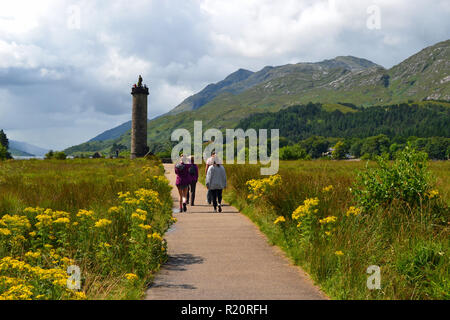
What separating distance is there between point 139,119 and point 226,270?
5965 cm

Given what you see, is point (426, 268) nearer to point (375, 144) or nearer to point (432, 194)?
point (432, 194)

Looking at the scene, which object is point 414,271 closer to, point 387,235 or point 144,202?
point 387,235

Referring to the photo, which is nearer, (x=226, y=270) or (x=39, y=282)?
(x=39, y=282)

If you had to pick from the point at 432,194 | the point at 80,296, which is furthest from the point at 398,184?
the point at 80,296

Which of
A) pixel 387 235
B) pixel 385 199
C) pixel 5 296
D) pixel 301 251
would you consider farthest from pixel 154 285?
pixel 385 199

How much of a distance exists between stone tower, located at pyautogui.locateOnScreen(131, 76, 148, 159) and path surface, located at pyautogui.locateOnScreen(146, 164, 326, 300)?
5520cm

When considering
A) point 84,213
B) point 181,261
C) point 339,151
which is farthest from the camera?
point 339,151

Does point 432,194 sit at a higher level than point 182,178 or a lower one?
lower

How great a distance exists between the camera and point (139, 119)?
208ft

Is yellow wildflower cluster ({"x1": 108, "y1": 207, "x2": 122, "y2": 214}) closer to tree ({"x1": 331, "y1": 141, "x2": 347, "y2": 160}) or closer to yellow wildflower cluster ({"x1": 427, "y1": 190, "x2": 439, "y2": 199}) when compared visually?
yellow wildflower cluster ({"x1": 427, "y1": 190, "x2": 439, "y2": 199})

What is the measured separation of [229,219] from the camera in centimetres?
1088

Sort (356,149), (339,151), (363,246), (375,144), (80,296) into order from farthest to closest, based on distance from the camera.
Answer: (356,149), (375,144), (339,151), (363,246), (80,296)

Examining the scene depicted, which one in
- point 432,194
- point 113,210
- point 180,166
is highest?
point 180,166

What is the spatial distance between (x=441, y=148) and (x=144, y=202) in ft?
599
